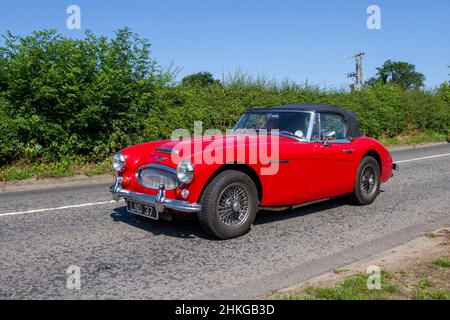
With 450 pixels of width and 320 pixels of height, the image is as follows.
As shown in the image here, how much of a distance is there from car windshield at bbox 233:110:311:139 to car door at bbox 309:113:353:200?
18 cm

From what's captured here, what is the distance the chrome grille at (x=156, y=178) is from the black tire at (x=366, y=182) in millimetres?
3107

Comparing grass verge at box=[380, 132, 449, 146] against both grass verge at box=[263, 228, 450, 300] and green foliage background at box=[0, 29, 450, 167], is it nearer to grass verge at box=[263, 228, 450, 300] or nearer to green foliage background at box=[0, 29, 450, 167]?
green foliage background at box=[0, 29, 450, 167]

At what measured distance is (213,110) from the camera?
13828mm

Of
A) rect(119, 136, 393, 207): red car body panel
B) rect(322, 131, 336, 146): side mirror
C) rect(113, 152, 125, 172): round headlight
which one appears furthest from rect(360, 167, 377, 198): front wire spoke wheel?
rect(113, 152, 125, 172): round headlight

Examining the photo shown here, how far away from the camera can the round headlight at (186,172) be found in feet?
15.3

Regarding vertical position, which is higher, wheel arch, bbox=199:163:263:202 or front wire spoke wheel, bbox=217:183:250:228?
wheel arch, bbox=199:163:263:202

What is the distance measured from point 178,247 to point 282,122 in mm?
2435

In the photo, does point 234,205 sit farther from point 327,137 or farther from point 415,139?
point 415,139

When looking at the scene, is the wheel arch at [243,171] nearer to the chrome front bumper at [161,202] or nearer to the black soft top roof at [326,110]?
the chrome front bumper at [161,202]

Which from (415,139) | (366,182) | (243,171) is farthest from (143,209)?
(415,139)

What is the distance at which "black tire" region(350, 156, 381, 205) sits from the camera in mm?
6710

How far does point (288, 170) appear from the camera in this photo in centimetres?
543
